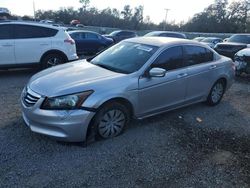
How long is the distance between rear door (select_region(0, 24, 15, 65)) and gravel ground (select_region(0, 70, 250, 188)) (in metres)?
3.14

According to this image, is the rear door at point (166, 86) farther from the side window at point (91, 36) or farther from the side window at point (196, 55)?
the side window at point (91, 36)

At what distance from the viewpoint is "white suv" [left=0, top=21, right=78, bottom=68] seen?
8.55 metres

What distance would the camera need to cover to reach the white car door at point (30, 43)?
8.70 metres

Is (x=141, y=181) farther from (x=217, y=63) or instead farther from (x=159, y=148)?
(x=217, y=63)

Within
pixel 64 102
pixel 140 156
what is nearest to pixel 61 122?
pixel 64 102

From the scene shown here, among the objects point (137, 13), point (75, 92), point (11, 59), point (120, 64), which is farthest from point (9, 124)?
point (137, 13)

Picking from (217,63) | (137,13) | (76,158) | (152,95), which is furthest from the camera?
(137,13)

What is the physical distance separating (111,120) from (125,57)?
1334 millimetres

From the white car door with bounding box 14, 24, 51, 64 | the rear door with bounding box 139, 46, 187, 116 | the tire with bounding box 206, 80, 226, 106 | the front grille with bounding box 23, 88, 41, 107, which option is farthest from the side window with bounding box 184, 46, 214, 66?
the white car door with bounding box 14, 24, 51, 64

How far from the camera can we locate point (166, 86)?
5.21 m

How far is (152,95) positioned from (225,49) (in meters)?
10.8

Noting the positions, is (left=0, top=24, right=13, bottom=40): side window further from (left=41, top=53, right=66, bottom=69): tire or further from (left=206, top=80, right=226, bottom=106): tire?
(left=206, top=80, right=226, bottom=106): tire

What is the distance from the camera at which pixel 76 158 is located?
411cm

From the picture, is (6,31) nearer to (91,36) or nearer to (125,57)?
(125,57)
